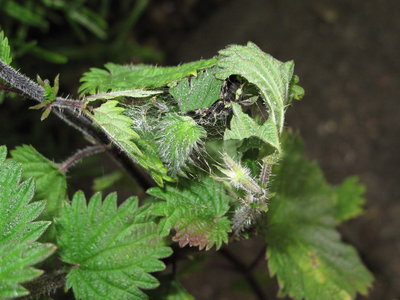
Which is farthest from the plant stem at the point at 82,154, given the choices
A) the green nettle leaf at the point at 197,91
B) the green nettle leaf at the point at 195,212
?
the green nettle leaf at the point at 197,91

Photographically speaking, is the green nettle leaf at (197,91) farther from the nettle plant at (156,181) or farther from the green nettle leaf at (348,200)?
the green nettle leaf at (348,200)

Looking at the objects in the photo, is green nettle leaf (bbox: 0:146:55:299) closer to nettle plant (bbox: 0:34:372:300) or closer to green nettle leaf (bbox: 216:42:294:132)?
nettle plant (bbox: 0:34:372:300)

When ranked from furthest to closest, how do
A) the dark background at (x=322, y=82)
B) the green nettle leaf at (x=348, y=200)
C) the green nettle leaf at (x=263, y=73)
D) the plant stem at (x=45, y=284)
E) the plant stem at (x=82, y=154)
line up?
the dark background at (x=322, y=82) < the green nettle leaf at (x=348, y=200) < the plant stem at (x=82, y=154) < the plant stem at (x=45, y=284) < the green nettle leaf at (x=263, y=73)

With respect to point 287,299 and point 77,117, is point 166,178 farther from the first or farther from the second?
point 287,299

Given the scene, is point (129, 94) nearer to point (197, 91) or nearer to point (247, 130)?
point (197, 91)

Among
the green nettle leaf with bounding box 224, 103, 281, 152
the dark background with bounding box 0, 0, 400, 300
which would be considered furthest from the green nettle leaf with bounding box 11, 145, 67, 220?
the dark background with bounding box 0, 0, 400, 300

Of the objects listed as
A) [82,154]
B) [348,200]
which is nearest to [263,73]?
[82,154]

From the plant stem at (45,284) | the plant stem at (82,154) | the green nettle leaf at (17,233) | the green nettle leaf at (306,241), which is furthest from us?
the green nettle leaf at (306,241)
